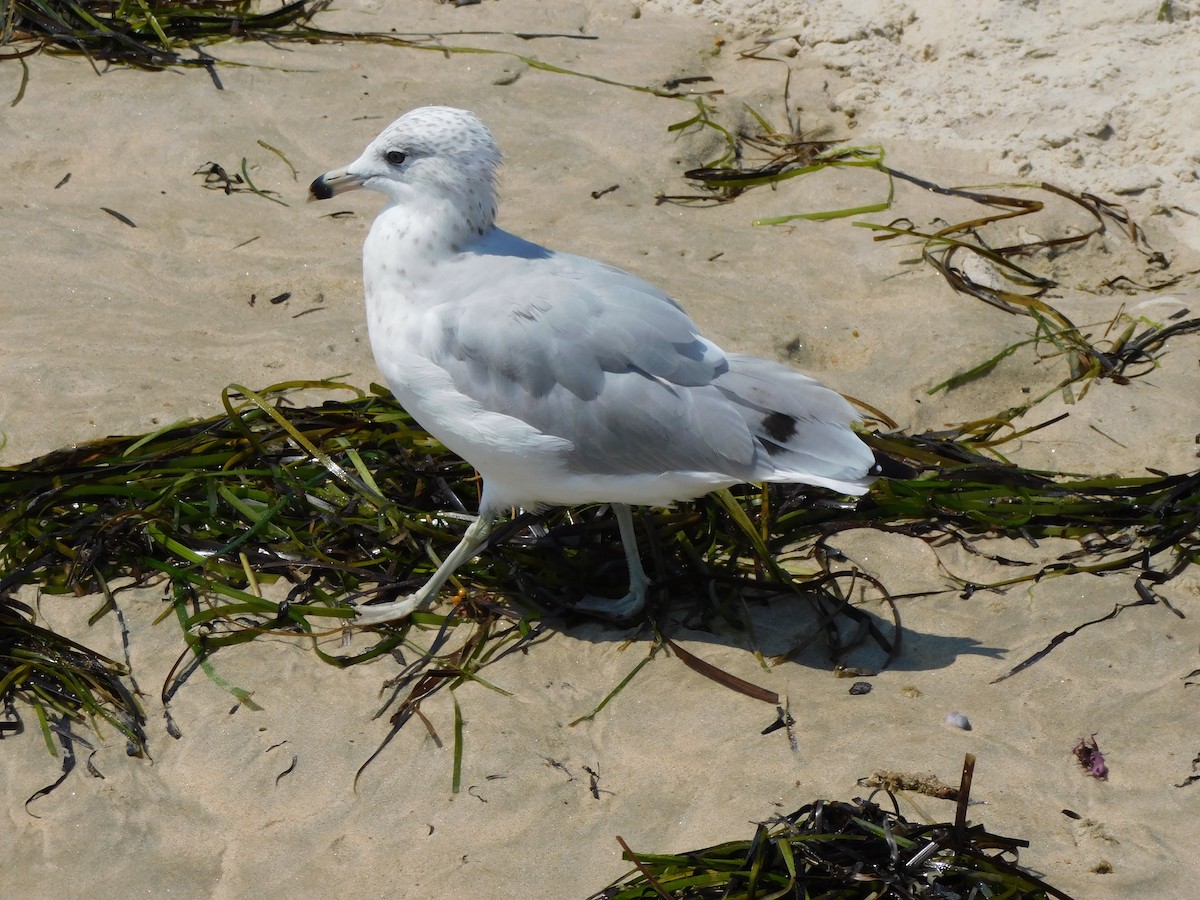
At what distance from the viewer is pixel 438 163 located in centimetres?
345

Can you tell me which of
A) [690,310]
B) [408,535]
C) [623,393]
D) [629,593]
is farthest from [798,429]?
[690,310]

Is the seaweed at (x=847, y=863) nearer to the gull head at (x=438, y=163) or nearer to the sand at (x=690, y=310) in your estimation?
the sand at (x=690, y=310)

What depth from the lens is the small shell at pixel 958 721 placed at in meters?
3.19

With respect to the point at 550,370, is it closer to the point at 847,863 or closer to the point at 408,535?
the point at 408,535

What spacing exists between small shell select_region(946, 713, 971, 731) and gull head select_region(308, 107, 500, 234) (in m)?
1.78

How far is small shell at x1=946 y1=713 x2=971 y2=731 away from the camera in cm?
319

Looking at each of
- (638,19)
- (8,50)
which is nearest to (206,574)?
(8,50)

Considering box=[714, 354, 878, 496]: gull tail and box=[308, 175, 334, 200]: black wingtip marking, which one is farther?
box=[308, 175, 334, 200]: black wingtip marking

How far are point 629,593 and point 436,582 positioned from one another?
0.57 m

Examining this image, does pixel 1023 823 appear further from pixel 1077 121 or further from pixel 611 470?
pixel 1077 121

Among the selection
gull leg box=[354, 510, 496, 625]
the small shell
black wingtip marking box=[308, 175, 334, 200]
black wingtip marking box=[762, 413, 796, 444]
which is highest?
black wingtip marking box=[308, 175, 334, 200]

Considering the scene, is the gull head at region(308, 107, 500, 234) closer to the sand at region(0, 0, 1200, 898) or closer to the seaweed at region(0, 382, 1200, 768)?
the seaweed at region(0, 382, 1200, 768)

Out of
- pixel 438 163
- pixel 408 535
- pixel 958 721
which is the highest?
A: pixel 438 163

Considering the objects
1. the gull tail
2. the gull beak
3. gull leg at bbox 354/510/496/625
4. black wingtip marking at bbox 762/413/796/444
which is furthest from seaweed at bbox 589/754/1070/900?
the gull beak
